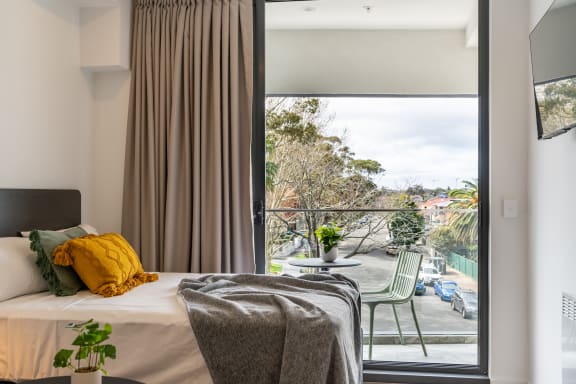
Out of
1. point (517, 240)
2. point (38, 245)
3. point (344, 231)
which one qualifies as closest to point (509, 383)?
point (517, 240)

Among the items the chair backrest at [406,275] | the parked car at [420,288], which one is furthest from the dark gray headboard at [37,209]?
the parked car at [420,288]

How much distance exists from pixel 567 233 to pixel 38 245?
2.40 meters

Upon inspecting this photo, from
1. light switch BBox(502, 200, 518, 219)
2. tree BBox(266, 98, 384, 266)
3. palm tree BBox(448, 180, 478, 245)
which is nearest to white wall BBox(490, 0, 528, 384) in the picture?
light switch BBox(502, 200, 518, 219)

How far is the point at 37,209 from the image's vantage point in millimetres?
2834

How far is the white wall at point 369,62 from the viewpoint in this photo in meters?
3.33

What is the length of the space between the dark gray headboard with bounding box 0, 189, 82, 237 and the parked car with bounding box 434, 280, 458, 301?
2.25 metres

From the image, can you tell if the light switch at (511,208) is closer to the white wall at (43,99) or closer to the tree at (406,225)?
the tree at (406,225)

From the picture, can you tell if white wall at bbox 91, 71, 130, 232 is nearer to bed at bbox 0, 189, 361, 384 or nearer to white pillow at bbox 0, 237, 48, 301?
white pillow at bbox 0, 237, 48, 301

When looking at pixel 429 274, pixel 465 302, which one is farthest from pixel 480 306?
pixel 429 274

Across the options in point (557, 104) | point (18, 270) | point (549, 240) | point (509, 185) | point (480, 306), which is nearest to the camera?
point (557, 104)

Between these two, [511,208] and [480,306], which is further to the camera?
[480,306]

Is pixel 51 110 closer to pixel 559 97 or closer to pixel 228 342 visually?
pixel 228 342

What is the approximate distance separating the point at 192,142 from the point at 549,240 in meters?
2.06

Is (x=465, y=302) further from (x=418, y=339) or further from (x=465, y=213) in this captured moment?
(x=465, y=213)
